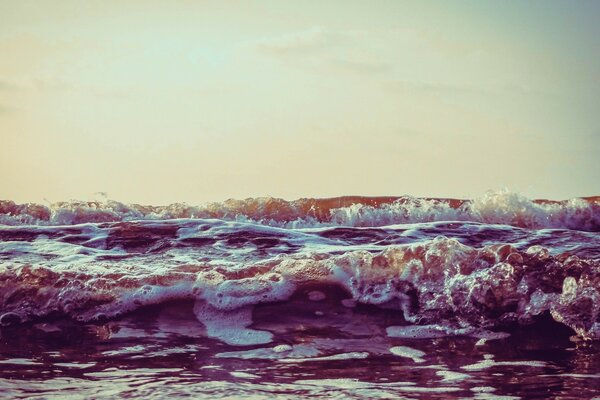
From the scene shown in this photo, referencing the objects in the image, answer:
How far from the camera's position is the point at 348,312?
14.7 ft

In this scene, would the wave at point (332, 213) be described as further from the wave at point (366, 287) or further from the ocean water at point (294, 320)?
the wave at point (366, 287)

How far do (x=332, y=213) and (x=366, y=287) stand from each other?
753 cm

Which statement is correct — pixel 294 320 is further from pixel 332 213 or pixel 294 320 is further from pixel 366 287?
pixel 332 213

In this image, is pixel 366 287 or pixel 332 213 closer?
pixel 366 287

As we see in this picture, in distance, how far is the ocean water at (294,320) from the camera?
3127mm

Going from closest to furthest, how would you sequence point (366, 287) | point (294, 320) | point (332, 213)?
point (294, 320)
point (366, 287)
point (332, 213)

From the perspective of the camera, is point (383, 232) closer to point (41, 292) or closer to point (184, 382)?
point (41, 292)

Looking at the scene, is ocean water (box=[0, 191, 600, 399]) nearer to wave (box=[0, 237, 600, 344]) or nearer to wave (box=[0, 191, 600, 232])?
wave (box=[0, 237, 600, 344])

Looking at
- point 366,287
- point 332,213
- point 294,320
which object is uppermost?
point 332,213

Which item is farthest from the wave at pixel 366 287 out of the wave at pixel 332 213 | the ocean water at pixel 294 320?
the wave at pixel 332 213

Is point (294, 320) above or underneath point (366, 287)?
underneath

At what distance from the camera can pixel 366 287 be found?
4.75 meters

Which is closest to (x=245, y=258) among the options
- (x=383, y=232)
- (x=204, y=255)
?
(x=204, y=255)

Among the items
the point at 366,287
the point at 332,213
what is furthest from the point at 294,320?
the point at 332,213
